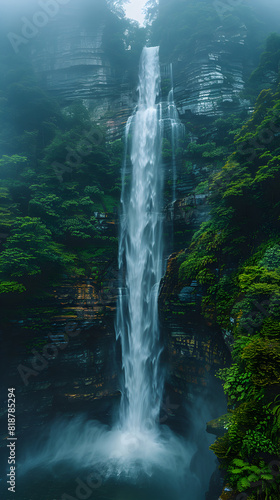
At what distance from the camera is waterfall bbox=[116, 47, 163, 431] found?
11867 mm

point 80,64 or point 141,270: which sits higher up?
point 80,64

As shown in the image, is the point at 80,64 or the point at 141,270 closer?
the point at 141,270

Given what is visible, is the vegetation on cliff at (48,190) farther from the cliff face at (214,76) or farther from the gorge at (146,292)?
the cliff face at (214,76)

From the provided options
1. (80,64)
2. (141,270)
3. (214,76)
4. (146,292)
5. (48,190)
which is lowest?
(146,292)

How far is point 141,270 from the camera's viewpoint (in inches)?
555

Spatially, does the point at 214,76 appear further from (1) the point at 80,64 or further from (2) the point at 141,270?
(2) the point at 141,270

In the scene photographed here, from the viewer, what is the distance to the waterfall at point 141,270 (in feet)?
38.9

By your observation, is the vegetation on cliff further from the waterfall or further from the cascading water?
the cascading water

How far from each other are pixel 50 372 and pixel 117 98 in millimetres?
24464

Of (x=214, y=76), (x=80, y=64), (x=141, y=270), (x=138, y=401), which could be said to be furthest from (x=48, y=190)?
(x=80, y=64)

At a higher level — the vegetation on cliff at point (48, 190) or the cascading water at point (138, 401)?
the vegetation on cliff at point (48, 190)

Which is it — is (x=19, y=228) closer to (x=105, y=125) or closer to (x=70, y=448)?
(x=70, y=448)

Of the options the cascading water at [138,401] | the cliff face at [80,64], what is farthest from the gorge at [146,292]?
the cliff face at [80,64]

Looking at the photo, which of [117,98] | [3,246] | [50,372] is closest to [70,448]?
[50,372]
